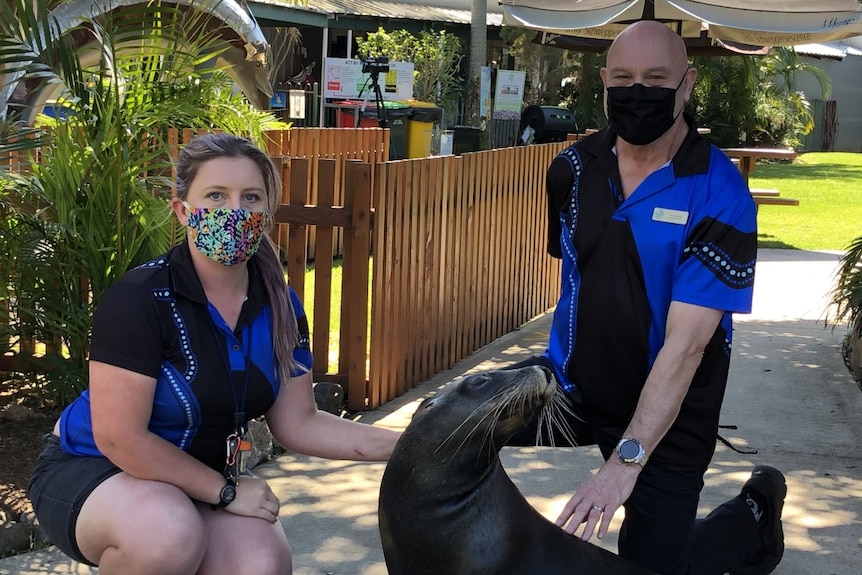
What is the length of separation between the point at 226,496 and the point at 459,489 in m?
0.73

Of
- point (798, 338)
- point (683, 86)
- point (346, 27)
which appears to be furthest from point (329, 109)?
point (683, 86)

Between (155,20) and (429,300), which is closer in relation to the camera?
(155,20)

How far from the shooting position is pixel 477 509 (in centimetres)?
256

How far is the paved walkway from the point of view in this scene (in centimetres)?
429

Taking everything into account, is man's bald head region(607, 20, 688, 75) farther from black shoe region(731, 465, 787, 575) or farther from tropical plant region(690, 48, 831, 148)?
tropical plant region(690, 48, 831, 148)

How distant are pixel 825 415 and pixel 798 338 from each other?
84.3 inches

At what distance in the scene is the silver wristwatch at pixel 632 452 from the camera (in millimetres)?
2801

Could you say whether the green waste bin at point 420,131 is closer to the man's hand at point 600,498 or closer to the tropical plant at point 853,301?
the tropical plant at point 853,301

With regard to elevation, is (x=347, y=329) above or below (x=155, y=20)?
below

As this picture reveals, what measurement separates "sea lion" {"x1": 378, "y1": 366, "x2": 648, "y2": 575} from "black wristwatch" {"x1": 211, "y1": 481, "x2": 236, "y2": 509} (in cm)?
Result: 52

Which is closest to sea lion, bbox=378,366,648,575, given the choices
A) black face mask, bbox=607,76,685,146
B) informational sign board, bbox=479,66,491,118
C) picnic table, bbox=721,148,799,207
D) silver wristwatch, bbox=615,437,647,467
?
silver wristwatch, bbox=615,437,647,467

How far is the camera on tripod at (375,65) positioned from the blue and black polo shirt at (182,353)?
1557 centimetres

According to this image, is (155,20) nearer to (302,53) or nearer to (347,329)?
(347,329)

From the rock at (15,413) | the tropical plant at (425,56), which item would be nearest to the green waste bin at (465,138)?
the tropical plant at (425,56)
